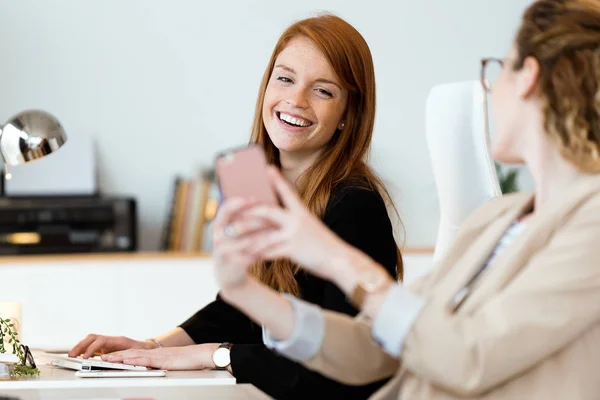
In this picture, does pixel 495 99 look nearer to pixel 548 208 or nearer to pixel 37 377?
pixel 548 208

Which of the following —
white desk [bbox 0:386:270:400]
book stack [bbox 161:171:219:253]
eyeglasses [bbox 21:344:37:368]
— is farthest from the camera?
book stack [bbox 161:171:219:253]

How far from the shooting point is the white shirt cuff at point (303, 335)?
1351 mm

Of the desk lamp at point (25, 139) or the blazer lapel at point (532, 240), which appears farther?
the desk lamp at point (25, 139)

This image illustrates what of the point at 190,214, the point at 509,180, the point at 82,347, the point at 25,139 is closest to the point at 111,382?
the point at 82,347

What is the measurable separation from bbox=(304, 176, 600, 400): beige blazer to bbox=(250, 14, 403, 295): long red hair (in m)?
0.82

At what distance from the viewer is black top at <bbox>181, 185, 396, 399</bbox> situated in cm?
191

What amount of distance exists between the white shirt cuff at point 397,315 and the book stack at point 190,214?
3.51 m

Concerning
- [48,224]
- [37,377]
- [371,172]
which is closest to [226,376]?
[37,377]

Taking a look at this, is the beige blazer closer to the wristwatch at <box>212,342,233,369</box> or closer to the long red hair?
the wristwatch at <box>212,342,233,369</box>

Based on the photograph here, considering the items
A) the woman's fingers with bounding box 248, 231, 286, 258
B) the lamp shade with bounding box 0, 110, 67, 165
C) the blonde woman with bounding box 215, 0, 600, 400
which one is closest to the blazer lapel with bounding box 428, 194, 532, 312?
the blonde woman with bounding box 215, 0, 600, 400

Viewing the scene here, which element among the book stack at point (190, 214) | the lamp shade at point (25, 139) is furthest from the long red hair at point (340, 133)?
the book stack at point (190, 214)

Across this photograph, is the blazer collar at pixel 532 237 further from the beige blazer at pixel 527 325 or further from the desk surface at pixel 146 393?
the desk surface at pixel 146 393

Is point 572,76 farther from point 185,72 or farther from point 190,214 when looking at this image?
point 185,72

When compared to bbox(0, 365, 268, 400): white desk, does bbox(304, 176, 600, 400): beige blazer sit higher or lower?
higher
